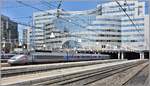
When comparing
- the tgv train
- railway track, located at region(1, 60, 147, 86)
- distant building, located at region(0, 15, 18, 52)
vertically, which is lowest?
railway track, located at region(1, 60, 147, 86)

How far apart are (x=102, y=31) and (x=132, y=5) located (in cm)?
2936

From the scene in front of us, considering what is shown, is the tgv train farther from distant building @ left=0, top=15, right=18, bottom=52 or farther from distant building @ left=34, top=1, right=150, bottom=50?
distant building @ left=0, top=15, right=18, bottom=52

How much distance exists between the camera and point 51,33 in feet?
89.5

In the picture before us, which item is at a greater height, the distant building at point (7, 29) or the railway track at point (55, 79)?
the distant building at point (7, 29)

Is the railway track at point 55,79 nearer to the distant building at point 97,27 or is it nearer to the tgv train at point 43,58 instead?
the distant building at point 97,27

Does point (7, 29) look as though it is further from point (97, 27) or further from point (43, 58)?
point (97, 27)

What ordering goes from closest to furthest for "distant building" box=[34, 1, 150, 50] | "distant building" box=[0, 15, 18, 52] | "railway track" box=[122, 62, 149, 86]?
1. "railway track" box=[122, 62, 149, 86]
2. "distant building" box=[34, 1, 150, 50]
3. "distant building" box=[0, 15, 18, 52]

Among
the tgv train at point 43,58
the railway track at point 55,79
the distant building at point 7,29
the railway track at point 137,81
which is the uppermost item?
the distant building at point 7,29

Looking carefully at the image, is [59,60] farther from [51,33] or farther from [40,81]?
[40,81]

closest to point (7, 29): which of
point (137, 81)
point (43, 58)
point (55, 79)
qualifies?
point (43, 58)

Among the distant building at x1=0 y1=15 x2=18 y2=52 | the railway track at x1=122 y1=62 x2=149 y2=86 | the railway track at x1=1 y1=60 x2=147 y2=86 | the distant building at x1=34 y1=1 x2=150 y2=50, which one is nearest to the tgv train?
the distant building at x1=34 y1=1 x2=150 y2=50

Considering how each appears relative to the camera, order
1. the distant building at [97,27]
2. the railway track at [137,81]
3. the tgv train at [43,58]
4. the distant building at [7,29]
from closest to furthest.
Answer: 1. the railway track at [137,81]
2. the distant building at [97,27]
3. the distant building at [7,29]
4. the tgv train at [43,58]

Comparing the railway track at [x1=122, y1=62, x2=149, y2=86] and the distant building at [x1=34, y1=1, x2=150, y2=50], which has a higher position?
the distant building at [x1=34, y1=1, x2=150, y2=50]

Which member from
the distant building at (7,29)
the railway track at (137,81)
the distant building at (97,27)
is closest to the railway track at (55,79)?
the railway track at (137,81)
